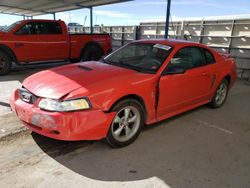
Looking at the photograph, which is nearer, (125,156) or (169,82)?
(125,156)

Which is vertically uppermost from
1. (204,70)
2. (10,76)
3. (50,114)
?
(204,70)

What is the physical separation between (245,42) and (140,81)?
23.9 feet

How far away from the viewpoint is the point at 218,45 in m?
9.98

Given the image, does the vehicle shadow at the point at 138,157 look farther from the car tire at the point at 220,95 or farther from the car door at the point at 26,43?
the car door at the point at 26,43

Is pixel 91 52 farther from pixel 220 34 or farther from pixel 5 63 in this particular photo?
pixel 220 34

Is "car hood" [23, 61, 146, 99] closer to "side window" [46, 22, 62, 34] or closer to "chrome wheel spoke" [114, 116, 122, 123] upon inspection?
"chrome wheel spoke" [114, 116, 122, 123]

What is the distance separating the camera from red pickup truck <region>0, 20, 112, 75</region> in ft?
27.5

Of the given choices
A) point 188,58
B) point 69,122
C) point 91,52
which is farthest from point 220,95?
point 91,52

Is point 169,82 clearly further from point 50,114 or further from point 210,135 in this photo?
point 50,114

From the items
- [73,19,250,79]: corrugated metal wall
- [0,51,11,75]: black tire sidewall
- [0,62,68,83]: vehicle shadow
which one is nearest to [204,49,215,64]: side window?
[73,19,250,79]: corrugated metal wall

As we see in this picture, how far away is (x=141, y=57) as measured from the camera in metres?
4.24

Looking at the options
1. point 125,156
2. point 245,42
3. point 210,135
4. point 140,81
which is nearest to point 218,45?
point 245,42

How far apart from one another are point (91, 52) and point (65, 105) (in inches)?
311

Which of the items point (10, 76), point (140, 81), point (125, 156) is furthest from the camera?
point (10, 76)
